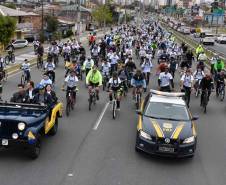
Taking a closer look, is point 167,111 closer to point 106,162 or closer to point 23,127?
point 106,162

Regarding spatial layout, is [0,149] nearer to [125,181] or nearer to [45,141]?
[45,141]

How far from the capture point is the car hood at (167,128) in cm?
1177

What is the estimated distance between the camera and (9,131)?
11.1m

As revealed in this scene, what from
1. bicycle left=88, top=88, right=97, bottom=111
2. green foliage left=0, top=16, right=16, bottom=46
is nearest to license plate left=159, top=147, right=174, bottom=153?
bicycle left=88, top=88, right=97, bottom=111

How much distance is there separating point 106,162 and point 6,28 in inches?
1545

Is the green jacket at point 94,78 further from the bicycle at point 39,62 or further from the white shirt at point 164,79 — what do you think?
the bicycle at point 39,62

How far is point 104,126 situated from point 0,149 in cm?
490

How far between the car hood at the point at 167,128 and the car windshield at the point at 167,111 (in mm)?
363

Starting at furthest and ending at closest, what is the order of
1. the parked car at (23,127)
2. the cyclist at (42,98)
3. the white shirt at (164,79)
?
the white shirt at (164,79)
the cyclist at (42,98)
the parked car at (23,127)

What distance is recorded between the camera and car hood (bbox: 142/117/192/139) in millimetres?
11766

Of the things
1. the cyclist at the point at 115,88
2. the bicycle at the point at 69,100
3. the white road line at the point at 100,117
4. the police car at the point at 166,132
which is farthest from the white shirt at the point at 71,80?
the police car at the point at 166,132

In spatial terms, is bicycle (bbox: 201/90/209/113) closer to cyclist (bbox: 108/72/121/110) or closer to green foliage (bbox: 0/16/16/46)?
cyclist (bbox: 108/72/121/110)

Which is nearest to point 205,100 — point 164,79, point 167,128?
point 164,79

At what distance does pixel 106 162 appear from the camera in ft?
38.0
